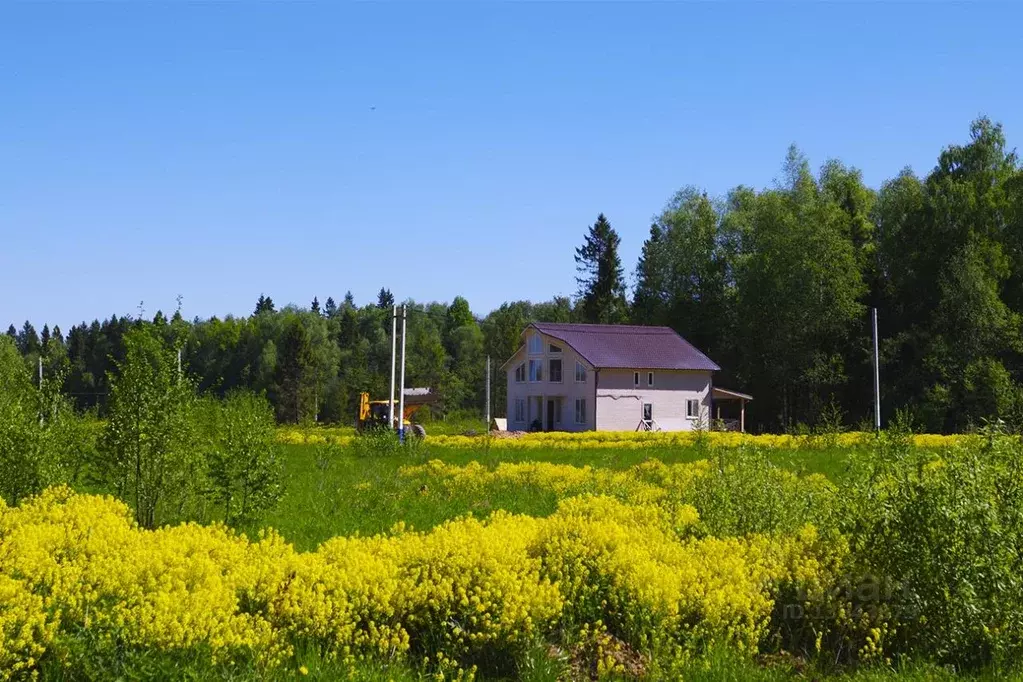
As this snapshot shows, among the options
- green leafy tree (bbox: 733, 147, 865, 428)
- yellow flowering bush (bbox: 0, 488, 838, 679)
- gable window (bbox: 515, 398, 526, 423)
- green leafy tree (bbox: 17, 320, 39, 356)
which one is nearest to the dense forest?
green leafy tree (bbox: 733, 147, 865, 428)

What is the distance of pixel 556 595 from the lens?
6965 millimetres

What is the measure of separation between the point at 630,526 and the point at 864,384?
46.1 metres

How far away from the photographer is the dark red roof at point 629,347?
165 feet

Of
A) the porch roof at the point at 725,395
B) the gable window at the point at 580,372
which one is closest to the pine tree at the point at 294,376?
the gable window at the point at 580,372

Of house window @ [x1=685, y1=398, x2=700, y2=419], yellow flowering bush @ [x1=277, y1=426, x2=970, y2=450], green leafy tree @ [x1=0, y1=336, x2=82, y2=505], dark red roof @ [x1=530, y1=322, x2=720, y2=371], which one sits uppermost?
dark red roof @ [x1=530, y1=322, x2=720, y2=371]

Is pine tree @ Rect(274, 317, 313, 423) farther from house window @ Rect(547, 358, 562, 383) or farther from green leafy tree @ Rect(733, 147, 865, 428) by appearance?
green leafy tree @ Rect(733, 147, 865, 428)

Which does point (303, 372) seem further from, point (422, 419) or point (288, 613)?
point (288, 613)

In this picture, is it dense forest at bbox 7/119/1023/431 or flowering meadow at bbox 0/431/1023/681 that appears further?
dense forest at bbox 7/119/1023/431

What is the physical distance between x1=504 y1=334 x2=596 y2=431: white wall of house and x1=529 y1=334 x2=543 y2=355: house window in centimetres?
18

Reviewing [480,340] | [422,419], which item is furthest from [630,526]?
[480,340]

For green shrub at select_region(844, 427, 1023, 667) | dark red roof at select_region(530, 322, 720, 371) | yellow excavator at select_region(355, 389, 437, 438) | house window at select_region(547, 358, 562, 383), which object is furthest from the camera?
house window at select_region(547, 358, 562, 383)

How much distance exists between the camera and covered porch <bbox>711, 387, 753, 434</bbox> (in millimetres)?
52719

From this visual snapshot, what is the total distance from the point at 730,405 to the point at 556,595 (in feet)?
180

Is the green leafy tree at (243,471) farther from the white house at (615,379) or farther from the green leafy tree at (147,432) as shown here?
the white house at (615,379)
